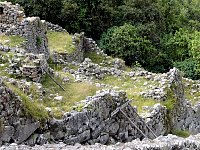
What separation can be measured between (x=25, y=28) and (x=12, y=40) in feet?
3.02

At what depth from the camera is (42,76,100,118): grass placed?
15.0 metres

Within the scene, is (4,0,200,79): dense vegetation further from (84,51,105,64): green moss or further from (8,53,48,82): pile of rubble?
(8,53,48,82): pile of rubble

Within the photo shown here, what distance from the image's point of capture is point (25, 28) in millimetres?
25234

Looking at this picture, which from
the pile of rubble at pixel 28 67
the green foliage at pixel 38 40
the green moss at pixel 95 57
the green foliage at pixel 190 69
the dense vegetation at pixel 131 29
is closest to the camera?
the pile of rubble at pixel 28 67

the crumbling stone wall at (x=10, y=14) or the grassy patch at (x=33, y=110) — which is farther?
the crumbling stone wall at (x=10, y=14)

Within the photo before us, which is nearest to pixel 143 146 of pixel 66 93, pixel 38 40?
pixel 66 93

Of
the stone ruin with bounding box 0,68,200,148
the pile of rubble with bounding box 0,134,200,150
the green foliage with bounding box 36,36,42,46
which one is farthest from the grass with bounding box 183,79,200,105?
the pile of rubble with bounding box 0,134,200,150

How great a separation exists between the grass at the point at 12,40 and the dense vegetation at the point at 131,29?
12823mm

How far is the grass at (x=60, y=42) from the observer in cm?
2881

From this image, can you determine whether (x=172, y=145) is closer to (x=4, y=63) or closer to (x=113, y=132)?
(x=113, y=132)

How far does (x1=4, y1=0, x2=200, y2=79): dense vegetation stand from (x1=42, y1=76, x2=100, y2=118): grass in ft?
61.5

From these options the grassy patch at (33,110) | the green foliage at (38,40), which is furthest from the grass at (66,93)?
the green foliage at (38,40)

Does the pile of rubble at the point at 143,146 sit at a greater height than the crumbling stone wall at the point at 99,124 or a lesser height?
greater

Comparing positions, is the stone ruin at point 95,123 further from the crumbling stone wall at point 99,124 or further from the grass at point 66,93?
the grass at point 66,93
